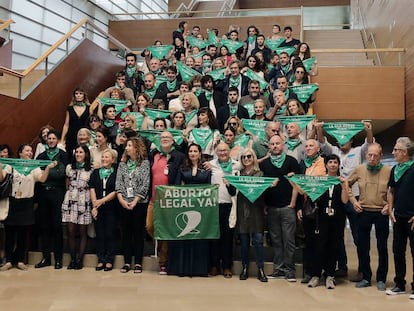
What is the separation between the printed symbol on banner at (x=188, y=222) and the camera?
5.46 m

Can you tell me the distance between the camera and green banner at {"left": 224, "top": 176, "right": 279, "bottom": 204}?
17.1ft

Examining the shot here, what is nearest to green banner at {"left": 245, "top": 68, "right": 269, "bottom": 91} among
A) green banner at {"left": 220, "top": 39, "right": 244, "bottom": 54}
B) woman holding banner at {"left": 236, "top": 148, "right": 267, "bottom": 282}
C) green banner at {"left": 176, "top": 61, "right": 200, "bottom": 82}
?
green banner at {"left": 176, "top": 61, "right": 200, "bottom": 82}

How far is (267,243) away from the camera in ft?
19.0

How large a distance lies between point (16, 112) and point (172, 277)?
387 centimetres

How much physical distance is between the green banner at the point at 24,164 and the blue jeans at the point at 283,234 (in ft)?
9.74

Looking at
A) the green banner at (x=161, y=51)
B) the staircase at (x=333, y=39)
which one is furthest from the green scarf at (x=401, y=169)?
the staircase at (x=333, y=39)

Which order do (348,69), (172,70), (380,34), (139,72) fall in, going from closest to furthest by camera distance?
1. (172,70)
2. (139,72)
3. (348,69)
4. (380,34)

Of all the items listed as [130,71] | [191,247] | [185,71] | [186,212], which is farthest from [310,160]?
[130,71]

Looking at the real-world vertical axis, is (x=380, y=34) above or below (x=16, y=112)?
above

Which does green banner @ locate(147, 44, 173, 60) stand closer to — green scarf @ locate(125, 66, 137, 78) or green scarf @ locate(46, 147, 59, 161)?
green scarf @ locate(125, 66, 137, 78)

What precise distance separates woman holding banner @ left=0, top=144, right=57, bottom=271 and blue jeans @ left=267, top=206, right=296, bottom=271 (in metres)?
2.87

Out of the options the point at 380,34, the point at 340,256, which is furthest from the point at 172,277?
the point at 380,34

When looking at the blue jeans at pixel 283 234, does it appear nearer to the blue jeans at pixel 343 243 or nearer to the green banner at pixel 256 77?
the blue jeans at pixel 343 243

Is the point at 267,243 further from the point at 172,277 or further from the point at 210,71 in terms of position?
the point at 210,71
